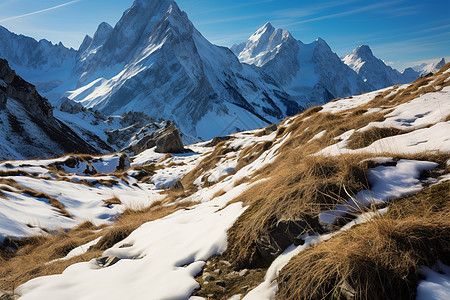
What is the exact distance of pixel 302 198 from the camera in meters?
3.93

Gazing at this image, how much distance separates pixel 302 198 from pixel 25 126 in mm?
63787

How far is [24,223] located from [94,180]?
9.65 meters

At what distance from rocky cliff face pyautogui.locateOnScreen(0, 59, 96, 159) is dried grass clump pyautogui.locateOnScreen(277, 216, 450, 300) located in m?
52.9

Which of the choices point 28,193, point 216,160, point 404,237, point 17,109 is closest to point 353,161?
point 404,237

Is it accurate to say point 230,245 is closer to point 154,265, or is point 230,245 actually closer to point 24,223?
point 154,265

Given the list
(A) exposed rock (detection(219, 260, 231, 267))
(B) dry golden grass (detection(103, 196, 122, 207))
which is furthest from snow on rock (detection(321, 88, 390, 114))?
(B) dry golden grass (detection(103, 196, 122, 207))

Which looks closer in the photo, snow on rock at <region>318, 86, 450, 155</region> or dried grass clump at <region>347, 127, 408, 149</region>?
snow on rock at <region>318, 86, 450, 155</region>

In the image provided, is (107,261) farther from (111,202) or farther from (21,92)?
(21,92)

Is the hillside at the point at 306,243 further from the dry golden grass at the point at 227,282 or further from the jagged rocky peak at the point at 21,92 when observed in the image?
the jagged rocky peak at the point at 21,92

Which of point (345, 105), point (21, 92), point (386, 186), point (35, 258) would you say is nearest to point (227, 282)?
point (386, 186)

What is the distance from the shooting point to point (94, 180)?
722 inches

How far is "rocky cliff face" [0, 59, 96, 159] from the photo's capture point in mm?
45722

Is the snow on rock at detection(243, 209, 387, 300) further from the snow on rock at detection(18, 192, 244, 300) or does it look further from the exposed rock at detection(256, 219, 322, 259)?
the snow on rock at detection(18, 192, 244, 300)

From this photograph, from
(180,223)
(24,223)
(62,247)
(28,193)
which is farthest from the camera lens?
(28,193)
